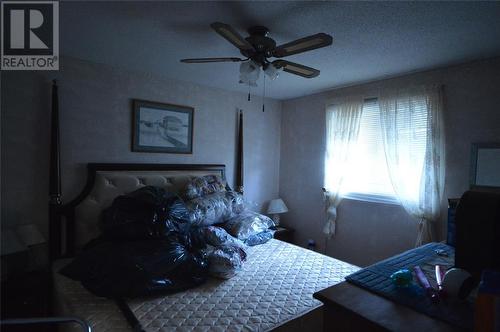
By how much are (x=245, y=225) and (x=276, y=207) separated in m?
1.20

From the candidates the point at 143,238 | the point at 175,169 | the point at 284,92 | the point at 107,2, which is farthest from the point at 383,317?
the point at 284,92

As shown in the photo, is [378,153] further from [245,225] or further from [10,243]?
[10,243]

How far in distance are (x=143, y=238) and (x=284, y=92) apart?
2.54 meters

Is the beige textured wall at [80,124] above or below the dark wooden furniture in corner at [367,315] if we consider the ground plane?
above

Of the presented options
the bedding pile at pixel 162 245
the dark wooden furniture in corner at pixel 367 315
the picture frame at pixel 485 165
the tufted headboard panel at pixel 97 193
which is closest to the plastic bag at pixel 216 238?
the bedding pile at pixel 162 245

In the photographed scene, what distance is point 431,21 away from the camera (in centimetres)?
161

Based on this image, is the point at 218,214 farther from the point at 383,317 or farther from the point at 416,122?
the point at 416,122

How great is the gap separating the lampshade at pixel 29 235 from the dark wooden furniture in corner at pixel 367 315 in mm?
2233

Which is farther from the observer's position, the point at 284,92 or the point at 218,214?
the point at 284,92

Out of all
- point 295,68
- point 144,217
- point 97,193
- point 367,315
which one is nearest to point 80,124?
point 97,193

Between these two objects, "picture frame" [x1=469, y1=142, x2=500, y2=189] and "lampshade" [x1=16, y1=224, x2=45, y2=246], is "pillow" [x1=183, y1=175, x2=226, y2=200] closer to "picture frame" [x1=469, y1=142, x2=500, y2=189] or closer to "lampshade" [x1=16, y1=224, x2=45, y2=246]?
"lampshade" [x1=16, y1=224, x2=45, y2=246]

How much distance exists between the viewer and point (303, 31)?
178 cm

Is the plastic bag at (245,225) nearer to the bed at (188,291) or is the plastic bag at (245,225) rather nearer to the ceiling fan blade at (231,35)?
the bed at (188,291)

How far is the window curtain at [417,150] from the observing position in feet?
7.80
